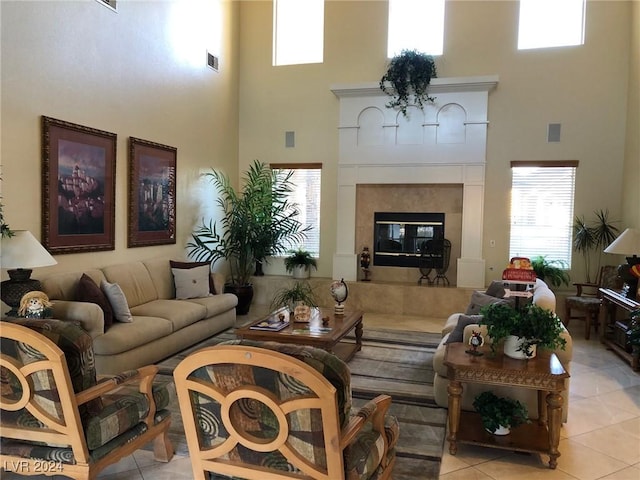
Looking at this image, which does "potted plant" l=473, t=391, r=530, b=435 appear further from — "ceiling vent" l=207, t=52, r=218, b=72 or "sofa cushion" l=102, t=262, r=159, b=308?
"ceiling vent" l=207, t=52, r=218, b=72

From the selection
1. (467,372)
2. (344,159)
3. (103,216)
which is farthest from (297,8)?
(467,372)

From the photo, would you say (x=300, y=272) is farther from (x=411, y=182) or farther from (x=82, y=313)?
(x=82, y=313)

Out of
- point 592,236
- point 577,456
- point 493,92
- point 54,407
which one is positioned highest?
point 493,92

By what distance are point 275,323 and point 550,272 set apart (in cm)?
429

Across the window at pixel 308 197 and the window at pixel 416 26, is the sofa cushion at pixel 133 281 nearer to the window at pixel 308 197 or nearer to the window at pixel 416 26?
the window at pixel 308 197

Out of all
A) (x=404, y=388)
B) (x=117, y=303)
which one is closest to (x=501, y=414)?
(x=404, y=388)

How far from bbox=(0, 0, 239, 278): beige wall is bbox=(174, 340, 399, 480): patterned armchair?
3160 mm

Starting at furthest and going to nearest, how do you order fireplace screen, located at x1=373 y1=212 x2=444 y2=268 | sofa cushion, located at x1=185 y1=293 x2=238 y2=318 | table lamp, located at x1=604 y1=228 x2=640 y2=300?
fireplace screen, located at x1=373 y1=212 x2=444 y2=268 < sofa cushion, located at x1=185 y1=293 x2=238 y2=318 < table lamp, located at x1=604 y1=228 x2=640 y2=300

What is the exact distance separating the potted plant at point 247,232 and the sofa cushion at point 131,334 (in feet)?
7.27

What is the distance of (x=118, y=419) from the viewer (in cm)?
224

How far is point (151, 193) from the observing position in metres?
5.68

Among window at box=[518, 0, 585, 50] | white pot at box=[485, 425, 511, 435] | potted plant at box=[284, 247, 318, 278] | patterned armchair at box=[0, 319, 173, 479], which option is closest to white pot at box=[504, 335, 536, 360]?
white pot at box=[485, 425, 511, 435]

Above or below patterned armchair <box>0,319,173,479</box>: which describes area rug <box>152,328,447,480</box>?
below

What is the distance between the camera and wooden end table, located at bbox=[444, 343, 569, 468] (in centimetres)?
263
